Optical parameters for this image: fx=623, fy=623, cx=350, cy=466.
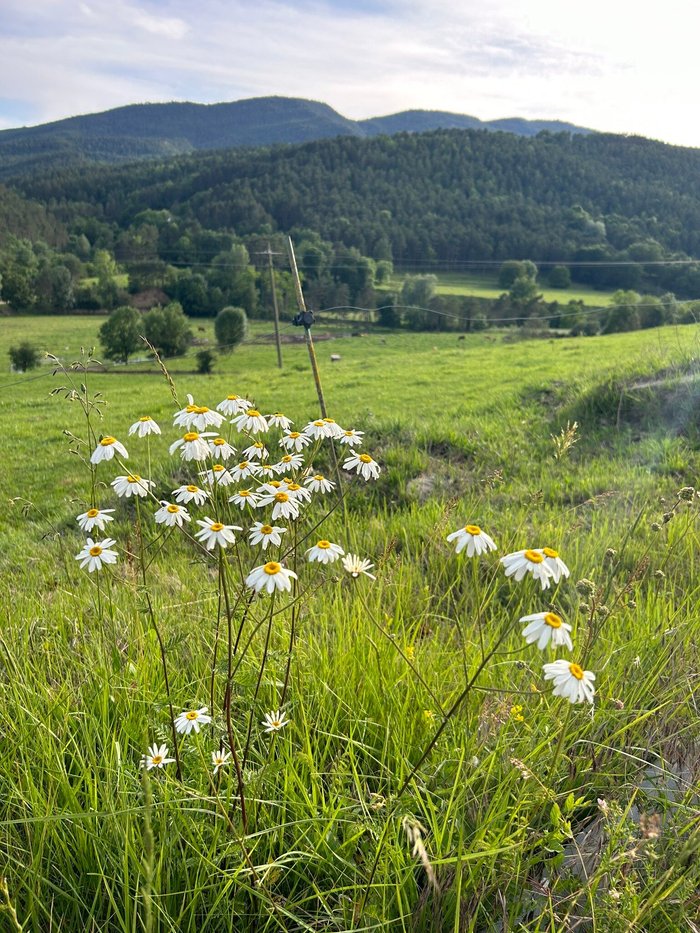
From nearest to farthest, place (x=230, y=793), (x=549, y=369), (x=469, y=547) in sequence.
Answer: (x=469, y=547)
(x=230, y=793)
(x=549, y=369)

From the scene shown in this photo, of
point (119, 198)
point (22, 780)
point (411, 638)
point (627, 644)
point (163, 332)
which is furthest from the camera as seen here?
point (119, 198)

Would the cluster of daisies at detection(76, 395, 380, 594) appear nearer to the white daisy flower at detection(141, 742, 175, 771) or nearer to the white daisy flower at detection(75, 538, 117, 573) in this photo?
the white daisy flower at detection(75, 538, 117, 573)

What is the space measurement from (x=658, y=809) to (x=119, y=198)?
15607 centimetres

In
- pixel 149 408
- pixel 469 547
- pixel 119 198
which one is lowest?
pixel 149 408

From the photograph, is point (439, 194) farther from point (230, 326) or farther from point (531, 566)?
point (531, 566)

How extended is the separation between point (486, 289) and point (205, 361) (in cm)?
6400

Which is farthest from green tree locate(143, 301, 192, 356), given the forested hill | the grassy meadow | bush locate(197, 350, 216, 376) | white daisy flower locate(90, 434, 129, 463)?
the forested hill

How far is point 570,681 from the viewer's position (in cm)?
159

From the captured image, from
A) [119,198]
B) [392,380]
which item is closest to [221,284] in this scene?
[392,380]

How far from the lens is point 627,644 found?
2.93 meters

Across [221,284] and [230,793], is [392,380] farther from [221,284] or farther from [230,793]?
[221,284]

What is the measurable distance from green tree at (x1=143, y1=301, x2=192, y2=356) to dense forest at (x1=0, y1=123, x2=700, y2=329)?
22735 mm

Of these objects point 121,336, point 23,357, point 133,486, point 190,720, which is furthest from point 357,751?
point 121,336

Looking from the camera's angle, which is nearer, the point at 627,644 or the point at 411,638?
the point at 627,644
